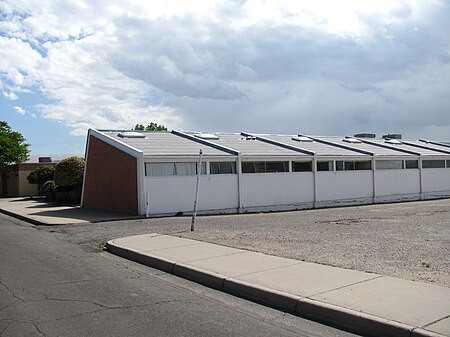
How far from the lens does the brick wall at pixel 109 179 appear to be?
22.6 metres

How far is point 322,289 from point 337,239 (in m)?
5.57

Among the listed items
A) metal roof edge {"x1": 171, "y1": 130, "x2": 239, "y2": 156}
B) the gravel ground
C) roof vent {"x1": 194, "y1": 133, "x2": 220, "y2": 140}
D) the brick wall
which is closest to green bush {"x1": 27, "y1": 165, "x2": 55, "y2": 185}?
the brick wall

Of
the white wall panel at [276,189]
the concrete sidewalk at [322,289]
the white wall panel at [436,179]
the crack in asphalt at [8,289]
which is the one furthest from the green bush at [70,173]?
the white wall panel at [436,179]

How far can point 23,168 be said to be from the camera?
43.8 metres

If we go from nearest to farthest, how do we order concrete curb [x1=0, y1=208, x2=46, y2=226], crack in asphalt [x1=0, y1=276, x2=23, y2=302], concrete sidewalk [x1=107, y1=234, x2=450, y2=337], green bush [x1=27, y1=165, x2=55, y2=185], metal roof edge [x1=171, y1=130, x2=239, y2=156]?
1. concrete sidewalk [x1=107, y1=234, x2=450, y2=337]
2. crack in asphalt [x1=0, y1=276, x2=23, y2=302]
3. concrete curb [x1=0, y1=208, x2=46, y2=226]
4. metal roof edge [x1=171, y1=130, x2=239, y2=156]
5. green bush [x1=27, y1=165, x2=55, y2=185]

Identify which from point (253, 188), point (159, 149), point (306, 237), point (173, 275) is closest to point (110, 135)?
point (159, 149)

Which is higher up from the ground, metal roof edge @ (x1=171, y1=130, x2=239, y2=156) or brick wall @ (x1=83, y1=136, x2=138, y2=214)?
metal roof edge @ (x1=171, y1=130, x2=239, y2=156)

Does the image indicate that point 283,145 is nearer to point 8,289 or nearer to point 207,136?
point 207,136

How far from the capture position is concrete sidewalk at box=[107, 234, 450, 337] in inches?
231

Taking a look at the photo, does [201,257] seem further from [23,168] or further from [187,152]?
[23,168]

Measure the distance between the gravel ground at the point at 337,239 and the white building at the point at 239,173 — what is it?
2.93 m

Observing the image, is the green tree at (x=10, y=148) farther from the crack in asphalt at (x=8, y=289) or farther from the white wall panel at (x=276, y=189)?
the crack in asphalt at (x=8, y=289)

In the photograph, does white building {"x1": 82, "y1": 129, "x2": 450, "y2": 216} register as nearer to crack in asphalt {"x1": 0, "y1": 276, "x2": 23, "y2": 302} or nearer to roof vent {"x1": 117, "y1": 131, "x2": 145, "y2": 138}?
roof vent {"x1": 117, "y1": 131, "x2": 145, "y2": 138}

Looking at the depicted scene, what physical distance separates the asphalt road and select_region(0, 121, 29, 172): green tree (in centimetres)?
3696
